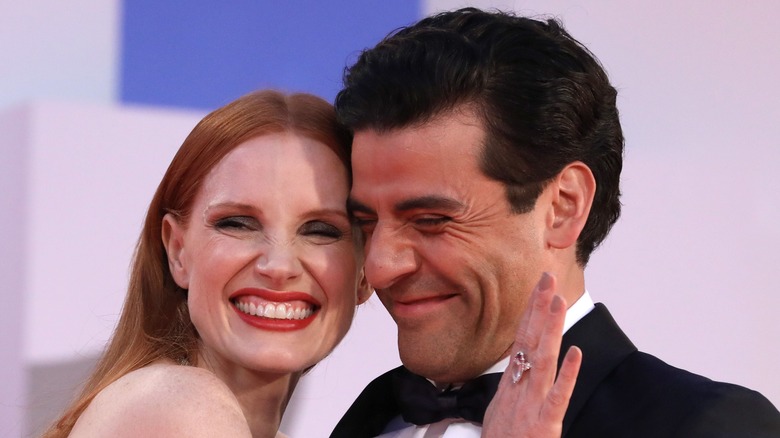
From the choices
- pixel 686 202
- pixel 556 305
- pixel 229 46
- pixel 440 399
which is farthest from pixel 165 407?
pixel 686 202

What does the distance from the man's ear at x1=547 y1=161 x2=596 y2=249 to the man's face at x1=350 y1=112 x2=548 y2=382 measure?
4 cm

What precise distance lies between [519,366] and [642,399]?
308 mm

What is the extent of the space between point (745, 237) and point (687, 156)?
0.38 meters

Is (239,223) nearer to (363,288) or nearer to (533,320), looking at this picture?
(363,288)

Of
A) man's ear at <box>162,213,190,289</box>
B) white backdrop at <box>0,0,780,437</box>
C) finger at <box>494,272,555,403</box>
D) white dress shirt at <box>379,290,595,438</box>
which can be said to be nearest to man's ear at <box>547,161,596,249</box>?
white dress shirt at <box>379,290,595,438</box>

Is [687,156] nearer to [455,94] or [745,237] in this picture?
[745,237]

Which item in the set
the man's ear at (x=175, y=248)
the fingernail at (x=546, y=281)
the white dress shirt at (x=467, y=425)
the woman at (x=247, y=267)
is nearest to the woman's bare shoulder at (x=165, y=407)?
the woman at (x=247, y=267)

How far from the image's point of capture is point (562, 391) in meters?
1.73

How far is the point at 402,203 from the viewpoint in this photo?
2191mm

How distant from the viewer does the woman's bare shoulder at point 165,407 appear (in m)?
2.18

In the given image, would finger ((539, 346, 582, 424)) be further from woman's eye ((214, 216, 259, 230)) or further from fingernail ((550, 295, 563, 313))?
woman's eye ((214, 216, 259, 230))

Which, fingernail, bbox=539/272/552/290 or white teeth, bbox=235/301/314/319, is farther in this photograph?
white teeth, bbox=235/301/314/319

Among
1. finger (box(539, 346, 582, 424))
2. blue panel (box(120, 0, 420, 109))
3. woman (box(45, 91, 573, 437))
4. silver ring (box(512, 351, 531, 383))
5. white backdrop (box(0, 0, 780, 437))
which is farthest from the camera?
white backdrop (box(0, 0, 780, 437))

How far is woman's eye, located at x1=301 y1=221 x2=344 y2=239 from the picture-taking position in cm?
242
